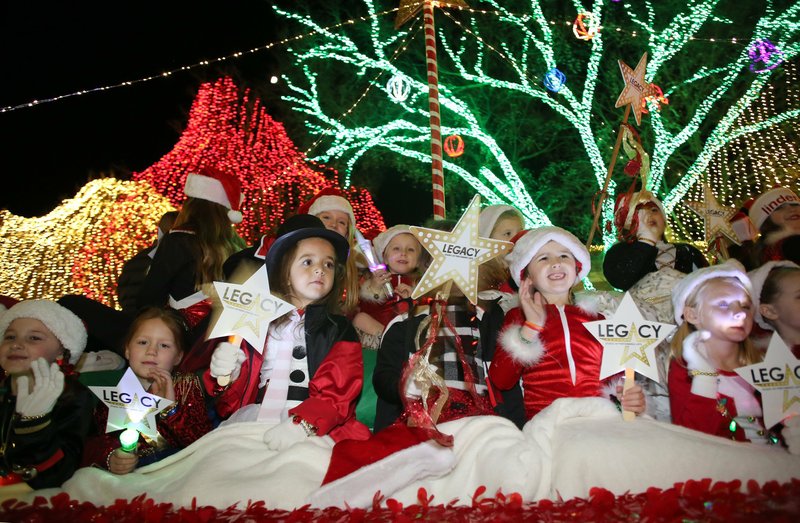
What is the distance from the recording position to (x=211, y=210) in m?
4.83

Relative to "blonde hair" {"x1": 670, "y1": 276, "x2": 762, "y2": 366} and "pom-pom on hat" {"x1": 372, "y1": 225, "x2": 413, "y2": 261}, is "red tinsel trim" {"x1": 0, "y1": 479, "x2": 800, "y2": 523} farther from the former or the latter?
"pom-pom on hat" {"x1": 372, "y1": 225, "x2": 413, "y2": 261}

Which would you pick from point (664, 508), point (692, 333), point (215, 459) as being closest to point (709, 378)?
point (692, 333)

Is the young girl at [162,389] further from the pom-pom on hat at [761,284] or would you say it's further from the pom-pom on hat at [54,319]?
the pom-pom on hat at [761,284]

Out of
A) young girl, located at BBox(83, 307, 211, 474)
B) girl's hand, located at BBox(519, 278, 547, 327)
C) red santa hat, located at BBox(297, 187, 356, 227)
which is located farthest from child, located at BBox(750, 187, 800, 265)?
young girl, located at BBox(83, 307, 211, 474)

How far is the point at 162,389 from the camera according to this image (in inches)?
139

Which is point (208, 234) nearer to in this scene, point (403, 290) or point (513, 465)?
point (403, 290)

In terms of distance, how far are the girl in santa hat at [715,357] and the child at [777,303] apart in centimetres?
Result: 26


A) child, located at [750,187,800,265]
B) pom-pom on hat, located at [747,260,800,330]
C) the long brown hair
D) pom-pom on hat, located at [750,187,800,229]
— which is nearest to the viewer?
pom-pom on hat, located at [747,260,800,330]

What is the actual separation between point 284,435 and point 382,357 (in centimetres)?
80

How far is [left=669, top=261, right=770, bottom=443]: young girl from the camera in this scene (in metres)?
3.10

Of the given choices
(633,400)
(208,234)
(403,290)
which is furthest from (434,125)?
(633,400)

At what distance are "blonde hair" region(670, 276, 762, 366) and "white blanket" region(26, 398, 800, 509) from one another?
61cm

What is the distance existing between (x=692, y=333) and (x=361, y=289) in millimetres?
2341

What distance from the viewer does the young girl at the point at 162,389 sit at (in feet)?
11.4
